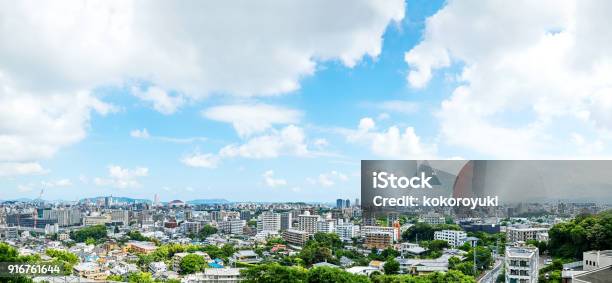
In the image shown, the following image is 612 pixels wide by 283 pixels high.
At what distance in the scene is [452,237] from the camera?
17016mm

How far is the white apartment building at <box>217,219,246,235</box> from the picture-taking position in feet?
99.1

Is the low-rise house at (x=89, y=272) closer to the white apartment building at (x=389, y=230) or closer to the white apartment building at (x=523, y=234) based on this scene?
the white apartment building at (x=389, y=230)

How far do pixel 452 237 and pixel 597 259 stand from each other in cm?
899

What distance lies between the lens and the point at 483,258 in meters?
12.6

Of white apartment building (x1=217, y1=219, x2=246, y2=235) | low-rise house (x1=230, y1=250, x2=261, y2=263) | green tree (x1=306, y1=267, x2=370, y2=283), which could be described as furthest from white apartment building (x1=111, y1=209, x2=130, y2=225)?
green tree (x1=306, y1=267, x2=370, y2=283)

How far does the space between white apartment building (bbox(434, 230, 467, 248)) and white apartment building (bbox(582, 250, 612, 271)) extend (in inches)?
317

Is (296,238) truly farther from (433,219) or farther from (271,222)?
(271,222)

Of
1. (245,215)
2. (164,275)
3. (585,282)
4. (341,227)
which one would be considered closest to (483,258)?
(585,282)

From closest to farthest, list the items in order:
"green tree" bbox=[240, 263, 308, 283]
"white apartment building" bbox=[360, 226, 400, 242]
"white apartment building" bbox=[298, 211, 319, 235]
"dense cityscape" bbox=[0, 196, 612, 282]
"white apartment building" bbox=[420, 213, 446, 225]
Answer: "green tree" bbox=[240, 263, 308, 283]
"dense cityscape" bbox=[0, 196, 612, 282]
"white apartment building" bbox=[360, 226, 400, 242]
"white apartment building" bbox=[420, 213, 446, 225]
"white apartment building" bbox=[298, 211, 319, 235]

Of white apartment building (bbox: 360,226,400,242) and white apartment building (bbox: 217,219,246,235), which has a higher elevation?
white apartment building (bbox: 360,226,400,242)

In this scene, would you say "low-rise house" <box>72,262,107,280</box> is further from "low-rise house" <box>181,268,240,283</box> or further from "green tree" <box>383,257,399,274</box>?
"green tree" <box>383,257,399,274</box>

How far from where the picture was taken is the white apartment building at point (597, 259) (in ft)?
25.9

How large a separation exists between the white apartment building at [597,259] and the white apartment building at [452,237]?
8.05m

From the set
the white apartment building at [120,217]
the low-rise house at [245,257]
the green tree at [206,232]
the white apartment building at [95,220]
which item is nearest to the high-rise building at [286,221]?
the green tree at [206,232]
